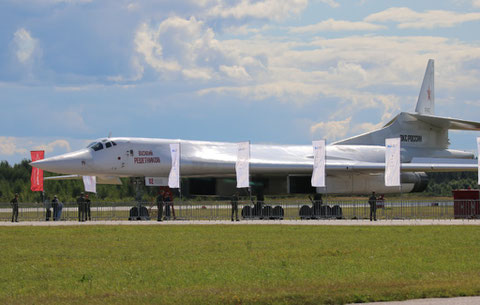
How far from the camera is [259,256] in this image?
11.9 meters

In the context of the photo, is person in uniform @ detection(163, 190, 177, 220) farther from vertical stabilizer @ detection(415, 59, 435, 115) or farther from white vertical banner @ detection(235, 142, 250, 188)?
vertical stabilizer @ detection(415, 59, 435, 115)

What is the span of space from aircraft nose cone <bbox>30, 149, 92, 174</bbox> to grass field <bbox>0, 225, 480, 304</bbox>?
811 cm

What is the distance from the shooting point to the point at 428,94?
35062 millimetres

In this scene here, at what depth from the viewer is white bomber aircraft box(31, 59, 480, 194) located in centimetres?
2569

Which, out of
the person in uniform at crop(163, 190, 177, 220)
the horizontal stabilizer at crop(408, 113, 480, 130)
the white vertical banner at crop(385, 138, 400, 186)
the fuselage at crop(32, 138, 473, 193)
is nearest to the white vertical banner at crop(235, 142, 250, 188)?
the fuselage at crop(32, 138, 473, 193)

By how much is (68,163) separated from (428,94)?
62.0ft

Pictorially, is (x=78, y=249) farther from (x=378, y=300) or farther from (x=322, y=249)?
(x=378, y=300)

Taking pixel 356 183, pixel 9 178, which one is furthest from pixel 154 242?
pixel 9 178

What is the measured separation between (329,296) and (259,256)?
418 cm

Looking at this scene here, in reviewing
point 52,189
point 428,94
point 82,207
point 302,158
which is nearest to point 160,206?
point 82,207

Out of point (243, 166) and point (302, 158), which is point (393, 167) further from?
point (302, 158)

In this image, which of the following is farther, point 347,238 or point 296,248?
point 347,238

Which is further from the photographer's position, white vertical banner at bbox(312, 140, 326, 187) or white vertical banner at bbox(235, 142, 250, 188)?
white vertical banner at bbox(312, 140, 326, 187)

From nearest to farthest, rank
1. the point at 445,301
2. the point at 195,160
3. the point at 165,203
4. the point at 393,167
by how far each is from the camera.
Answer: the point at 445,301, the point at 393,167, the point at 165,203, the point at 195,160
